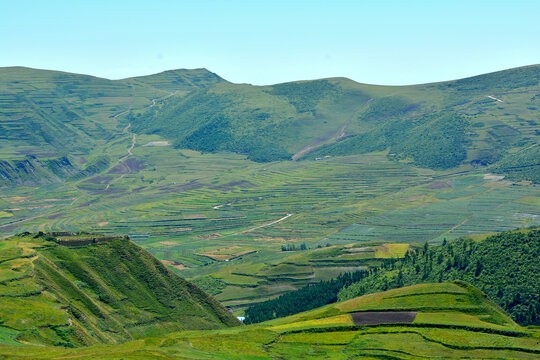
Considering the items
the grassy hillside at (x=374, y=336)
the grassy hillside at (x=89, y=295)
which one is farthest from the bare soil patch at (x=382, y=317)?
the grassy hillside at (x=89, y=295)

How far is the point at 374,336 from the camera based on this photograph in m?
116

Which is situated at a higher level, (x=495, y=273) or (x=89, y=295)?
(x=89, y=295)

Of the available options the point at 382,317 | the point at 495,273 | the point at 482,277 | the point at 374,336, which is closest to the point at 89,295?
the point at 374,336

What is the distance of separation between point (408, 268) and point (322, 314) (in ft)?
230

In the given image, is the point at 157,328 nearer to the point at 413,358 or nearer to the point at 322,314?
the point at 322,314

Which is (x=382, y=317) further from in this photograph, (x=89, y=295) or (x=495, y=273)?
(x=495, y=273)

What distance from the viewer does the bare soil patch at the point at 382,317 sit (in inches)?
4877

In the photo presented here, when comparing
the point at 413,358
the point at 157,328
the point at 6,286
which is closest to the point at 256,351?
the point at 413,358

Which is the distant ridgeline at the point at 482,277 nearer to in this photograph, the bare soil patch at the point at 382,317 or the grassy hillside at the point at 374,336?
the grassy hillside at the point at 374,336

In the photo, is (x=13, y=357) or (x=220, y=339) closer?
(x=13, y=357)

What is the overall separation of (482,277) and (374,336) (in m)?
73.3

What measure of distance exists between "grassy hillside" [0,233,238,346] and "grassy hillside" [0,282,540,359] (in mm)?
12096

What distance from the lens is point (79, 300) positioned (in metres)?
124

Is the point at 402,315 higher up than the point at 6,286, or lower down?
lower down
